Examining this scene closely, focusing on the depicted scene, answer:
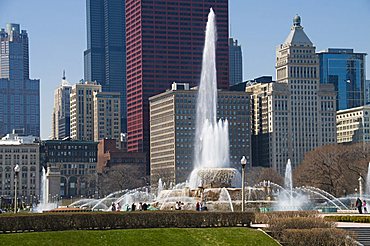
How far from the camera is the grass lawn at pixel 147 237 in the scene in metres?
40.7

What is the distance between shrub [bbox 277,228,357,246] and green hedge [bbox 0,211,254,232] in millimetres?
4472

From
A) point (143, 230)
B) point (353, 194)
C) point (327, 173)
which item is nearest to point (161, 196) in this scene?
point (143, 230)

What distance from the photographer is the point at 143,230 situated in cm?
4350

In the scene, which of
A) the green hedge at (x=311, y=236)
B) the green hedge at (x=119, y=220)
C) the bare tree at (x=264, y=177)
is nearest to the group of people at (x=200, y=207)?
the green hedge at (x=119, y=220)

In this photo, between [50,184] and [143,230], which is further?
[50,184]

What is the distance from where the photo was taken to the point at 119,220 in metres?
45.1

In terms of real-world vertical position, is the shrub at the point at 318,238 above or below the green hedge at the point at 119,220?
below

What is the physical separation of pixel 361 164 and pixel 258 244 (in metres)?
87.6

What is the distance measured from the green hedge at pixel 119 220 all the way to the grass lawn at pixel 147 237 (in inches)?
62.1

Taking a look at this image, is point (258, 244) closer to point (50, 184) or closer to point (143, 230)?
point (143, 230)

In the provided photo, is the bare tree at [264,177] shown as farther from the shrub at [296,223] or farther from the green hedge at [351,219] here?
the shrub at [296,223]

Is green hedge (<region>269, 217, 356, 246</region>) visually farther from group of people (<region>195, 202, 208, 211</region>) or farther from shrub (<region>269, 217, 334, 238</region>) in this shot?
group of people (<region>195, 202, 208, 211</region>)

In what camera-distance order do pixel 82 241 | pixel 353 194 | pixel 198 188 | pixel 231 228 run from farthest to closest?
pixel 353 194 < pixel 198 188 < pixel 231 228 < pixel 82 241

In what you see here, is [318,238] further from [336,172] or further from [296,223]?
[336,172]
